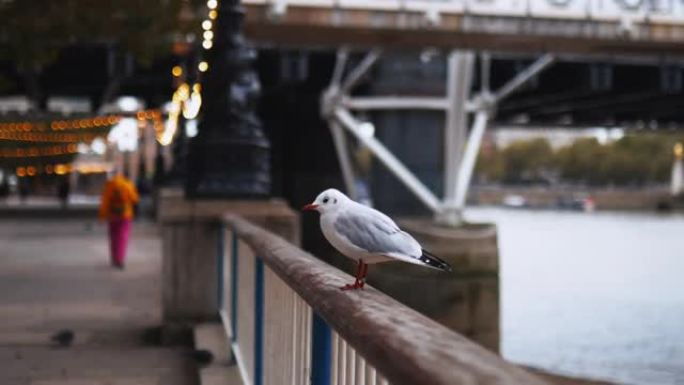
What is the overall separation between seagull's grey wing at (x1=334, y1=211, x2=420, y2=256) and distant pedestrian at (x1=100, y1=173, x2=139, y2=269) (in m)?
14.0

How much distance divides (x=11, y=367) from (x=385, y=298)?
5.48 metres

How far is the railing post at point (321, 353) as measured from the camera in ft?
13.2

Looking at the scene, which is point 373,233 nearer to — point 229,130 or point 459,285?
point 229,130

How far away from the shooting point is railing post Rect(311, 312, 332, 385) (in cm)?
402

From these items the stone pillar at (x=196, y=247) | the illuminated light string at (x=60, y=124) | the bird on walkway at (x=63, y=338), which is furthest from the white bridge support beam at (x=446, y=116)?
the bird on walkway at (x=63, y=338)

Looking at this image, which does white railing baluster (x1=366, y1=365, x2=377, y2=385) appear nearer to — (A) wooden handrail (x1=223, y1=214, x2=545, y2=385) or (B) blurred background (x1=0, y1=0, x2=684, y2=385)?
(A) wooden handrail (x1=223, y1=214, x2=545, y2=385)

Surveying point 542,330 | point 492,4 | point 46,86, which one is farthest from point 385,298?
point 46,86

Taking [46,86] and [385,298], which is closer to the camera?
[385,298]

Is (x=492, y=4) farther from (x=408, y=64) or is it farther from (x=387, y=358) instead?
(x=387, y=358)

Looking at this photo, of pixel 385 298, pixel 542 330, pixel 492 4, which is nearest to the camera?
pixel 385 298

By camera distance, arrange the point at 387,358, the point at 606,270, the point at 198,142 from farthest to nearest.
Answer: the point at 606,270 < the point at 198,142 < the point at 387,358

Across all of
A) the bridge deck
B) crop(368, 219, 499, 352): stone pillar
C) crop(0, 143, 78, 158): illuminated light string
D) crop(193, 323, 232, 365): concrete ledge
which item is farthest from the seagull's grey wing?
crop(0, 143, 78, 158): illuminated light string

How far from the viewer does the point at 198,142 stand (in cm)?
1060

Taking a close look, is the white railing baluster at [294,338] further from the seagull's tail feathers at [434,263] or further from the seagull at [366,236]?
the seagull's tail feathers at [434,263]
